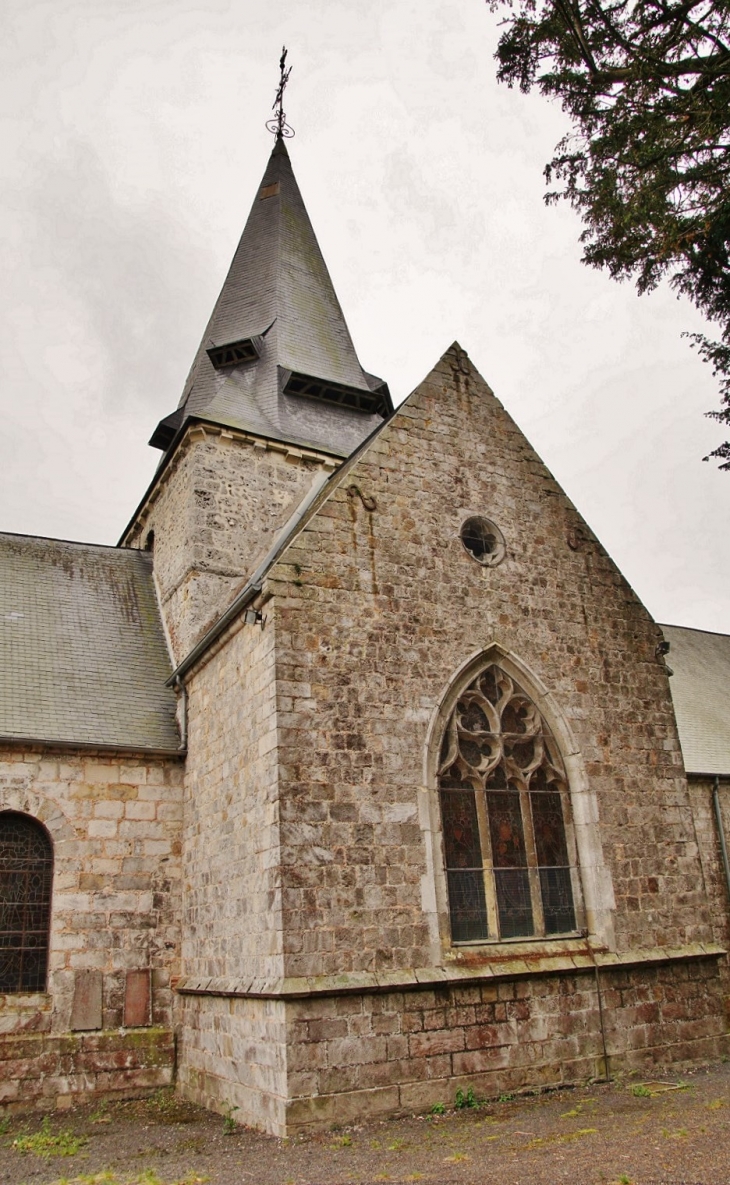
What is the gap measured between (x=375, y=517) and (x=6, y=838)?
212 inches

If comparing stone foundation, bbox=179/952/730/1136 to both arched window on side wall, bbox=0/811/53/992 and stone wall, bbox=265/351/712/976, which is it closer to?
stone wall, bbox=265/351/712/976

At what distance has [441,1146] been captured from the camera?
6820 mm

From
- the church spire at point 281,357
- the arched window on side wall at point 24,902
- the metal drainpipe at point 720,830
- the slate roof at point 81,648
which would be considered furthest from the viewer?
the church spire at point 281,357

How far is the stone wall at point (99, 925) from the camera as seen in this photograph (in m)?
9.52

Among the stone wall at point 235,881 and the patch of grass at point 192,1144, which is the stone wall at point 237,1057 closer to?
the stone wall at point 235,881

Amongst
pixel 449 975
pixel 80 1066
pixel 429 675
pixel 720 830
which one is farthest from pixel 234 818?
pixel 720 830

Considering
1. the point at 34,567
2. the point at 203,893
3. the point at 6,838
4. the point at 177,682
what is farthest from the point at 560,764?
the point at 34,567

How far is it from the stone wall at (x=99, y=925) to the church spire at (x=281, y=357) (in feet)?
20.1

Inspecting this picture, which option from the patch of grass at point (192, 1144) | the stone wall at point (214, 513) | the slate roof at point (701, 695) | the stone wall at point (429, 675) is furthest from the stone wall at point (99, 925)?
the slate roof at point (701, 695)

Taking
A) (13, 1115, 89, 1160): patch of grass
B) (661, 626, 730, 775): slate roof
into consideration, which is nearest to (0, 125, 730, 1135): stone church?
(13, 1115, 89, 1160): patch of grass

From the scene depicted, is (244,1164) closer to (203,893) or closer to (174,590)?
(203,893)

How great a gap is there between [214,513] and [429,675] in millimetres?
5697

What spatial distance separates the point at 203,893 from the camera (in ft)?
32.7

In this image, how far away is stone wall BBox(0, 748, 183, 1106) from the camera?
9516 mm
